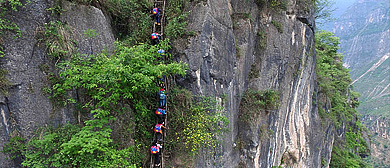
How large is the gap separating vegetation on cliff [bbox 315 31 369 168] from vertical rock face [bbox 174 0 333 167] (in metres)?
A: 3.76

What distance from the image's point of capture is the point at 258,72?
9.35m

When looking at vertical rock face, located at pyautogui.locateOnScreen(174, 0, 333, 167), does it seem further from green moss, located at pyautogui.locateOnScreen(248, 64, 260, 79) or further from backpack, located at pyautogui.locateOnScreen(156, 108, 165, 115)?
backpack, located at pyautogui.locateOnScreen(156, 108, 165, 115)

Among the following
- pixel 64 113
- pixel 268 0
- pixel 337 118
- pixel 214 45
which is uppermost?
pixel 268 0

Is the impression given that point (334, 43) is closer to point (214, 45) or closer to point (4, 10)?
point (214, 45)

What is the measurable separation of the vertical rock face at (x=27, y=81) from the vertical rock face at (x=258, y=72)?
3.54 m

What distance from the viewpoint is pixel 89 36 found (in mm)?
5480

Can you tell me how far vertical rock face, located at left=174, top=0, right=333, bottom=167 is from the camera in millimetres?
6816

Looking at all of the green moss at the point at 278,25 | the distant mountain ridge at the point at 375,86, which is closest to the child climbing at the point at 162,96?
the green moss at the point at 278,25

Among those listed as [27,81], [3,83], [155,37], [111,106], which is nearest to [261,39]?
[155,37]

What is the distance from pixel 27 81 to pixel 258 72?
8187 mm

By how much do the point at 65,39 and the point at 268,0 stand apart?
8807mm

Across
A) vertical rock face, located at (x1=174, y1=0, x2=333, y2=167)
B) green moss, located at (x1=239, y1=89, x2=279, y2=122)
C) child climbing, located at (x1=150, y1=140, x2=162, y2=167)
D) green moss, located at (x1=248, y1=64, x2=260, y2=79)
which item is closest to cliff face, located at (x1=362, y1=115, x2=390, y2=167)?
vertical rock face, located at (x1=174, y1=0, x2=333, y2=167)

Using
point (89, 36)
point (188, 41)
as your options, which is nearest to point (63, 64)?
point (89, 36)

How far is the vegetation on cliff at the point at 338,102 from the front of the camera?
1695 centimetres
